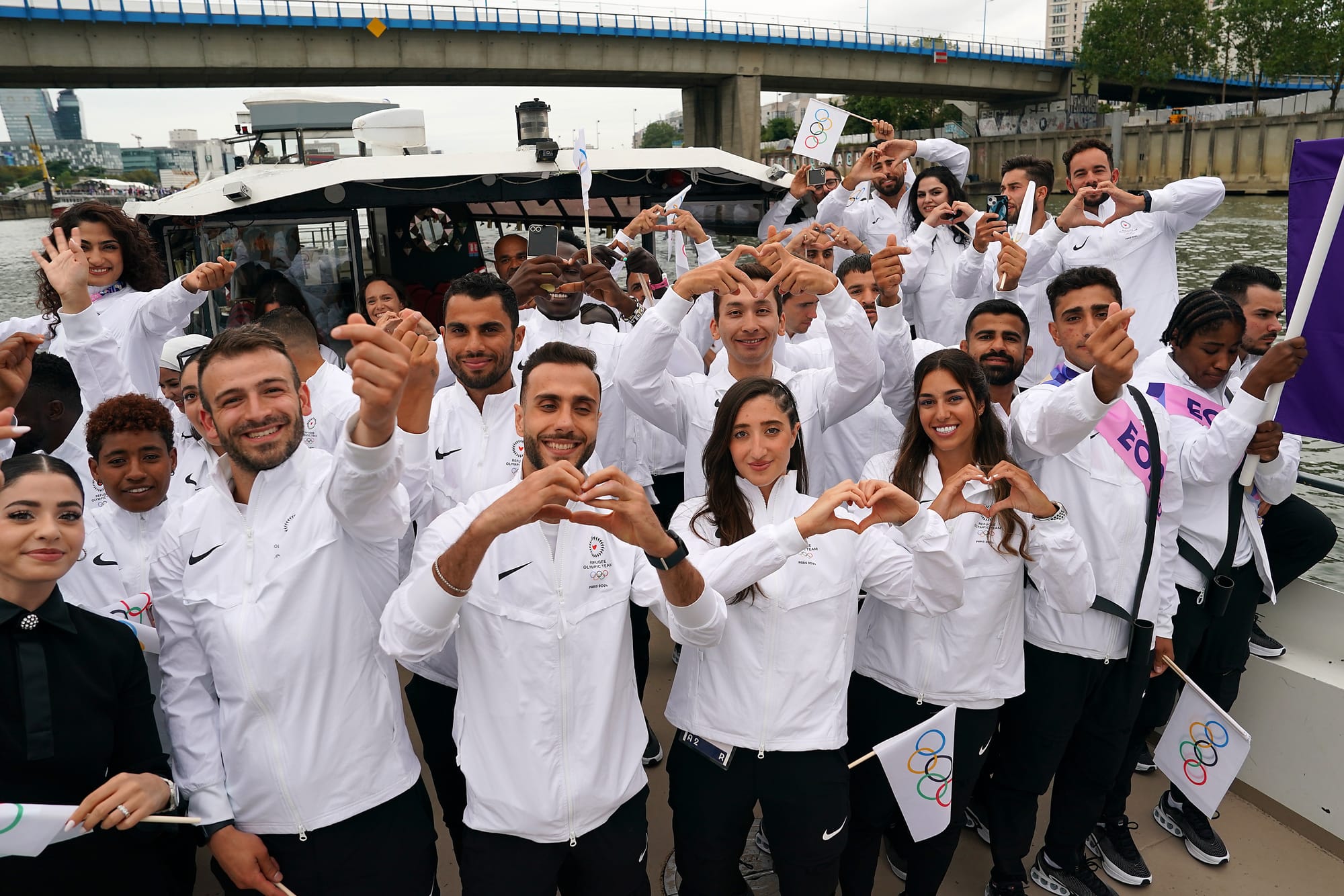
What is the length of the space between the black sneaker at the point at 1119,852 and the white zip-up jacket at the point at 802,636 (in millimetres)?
1557

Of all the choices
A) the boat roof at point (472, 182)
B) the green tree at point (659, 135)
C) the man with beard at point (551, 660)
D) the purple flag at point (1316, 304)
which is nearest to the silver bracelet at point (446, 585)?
the man with beard at point (551, 660)

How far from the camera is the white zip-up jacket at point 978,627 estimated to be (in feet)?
9.70

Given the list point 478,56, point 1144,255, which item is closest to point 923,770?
point 1144,255

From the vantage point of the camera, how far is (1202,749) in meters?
3.31

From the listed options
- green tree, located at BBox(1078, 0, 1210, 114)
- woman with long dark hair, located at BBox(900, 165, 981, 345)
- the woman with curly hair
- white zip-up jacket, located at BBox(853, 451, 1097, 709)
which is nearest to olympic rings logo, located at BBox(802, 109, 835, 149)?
woman with long dark hair, located at BBox(900, 165, 981, 345)

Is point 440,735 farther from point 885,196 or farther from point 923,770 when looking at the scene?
point 885,196

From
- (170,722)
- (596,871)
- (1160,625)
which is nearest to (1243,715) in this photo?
(1160,625)

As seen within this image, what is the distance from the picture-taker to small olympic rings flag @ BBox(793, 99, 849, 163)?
7473 mm

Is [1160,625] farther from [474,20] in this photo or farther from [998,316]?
[474,20]

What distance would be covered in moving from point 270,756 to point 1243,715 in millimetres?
3909

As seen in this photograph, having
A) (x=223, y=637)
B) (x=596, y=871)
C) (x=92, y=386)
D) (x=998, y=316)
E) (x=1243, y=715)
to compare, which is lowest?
(x=1243, y=715)

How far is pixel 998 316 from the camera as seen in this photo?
11.5 ft

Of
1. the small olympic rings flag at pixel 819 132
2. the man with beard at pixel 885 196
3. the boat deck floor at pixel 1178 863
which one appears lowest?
the boat deck floor at pixel 1178 863

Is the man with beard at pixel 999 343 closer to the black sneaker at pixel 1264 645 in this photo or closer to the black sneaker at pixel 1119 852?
the black sneaker at pixel 1264 645
